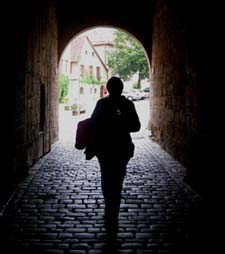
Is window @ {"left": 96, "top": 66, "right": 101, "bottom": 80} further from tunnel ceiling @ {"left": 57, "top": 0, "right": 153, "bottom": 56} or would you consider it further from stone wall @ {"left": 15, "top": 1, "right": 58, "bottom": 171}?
stone wall @ {"left": 15, "top": 1, "right": 58, "bottom": 171}

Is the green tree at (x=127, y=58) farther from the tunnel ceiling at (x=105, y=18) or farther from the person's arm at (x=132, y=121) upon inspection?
the person's arm at (x=132, y=121)

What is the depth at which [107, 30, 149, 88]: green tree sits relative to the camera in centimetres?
5334

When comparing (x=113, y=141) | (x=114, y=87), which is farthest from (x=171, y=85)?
(x=113, y=141)

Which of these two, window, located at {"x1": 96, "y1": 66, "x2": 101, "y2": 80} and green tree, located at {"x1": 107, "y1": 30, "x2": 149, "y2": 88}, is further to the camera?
window, located at {"x1": 96, "y1": 66, "x2": 101, "y2": 80}

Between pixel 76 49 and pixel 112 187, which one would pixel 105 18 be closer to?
pixel 112 187

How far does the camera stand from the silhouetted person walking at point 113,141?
432 centimetres

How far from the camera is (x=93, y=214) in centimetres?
506

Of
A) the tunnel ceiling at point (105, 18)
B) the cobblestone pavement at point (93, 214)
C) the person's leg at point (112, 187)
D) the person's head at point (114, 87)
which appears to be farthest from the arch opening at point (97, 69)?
the person's leg at point (112, 187)

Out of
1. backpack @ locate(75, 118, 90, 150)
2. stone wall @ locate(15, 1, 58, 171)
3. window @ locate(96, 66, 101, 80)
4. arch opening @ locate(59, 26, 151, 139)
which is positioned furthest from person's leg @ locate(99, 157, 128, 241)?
window @ locate(96, 66, 101, 80)

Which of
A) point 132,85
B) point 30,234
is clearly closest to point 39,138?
point 30,234

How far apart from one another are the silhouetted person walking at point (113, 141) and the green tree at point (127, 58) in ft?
160

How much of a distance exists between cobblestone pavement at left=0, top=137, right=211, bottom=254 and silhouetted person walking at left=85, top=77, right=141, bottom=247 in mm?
381

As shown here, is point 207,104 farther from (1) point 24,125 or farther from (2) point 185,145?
(1) point 24,125

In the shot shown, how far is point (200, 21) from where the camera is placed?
6520 millimetres
